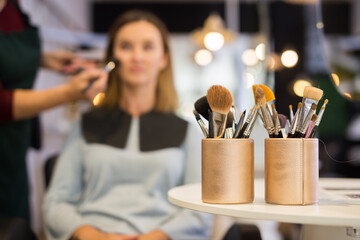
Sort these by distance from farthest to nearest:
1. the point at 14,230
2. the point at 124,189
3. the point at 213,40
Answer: the point at 213,40, the point at 124,189, the point at 14,230

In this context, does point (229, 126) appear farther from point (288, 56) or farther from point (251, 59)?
point (251, 59)

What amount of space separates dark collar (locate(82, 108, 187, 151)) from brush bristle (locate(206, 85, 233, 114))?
63 centimetres

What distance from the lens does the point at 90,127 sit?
60.9 inches

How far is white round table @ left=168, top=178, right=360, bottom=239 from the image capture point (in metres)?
0.70

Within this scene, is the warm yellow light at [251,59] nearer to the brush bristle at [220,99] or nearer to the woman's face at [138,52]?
the woman's face at [138,52]

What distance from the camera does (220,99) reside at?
2.80 ft

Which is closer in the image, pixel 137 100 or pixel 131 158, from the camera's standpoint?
pixel 131 158

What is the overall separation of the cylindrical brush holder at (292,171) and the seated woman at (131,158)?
564 mm

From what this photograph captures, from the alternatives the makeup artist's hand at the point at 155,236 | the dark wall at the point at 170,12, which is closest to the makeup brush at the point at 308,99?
the makeup artist's hand at the point at 155,236

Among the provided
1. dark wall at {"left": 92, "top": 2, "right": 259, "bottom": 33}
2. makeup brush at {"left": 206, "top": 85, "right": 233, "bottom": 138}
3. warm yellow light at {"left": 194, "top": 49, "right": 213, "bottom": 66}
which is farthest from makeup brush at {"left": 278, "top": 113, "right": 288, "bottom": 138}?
dark wall at {"left": 92, "top": 2, "right": 259, "bottom": 33}

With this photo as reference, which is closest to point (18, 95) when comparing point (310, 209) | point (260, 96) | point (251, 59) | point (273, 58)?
point (260, 96)

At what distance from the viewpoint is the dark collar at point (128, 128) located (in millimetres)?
1485

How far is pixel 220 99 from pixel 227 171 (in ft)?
0.42

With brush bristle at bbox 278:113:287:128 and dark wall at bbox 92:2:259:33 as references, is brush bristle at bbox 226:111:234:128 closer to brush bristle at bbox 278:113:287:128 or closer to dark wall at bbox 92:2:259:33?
brush bristle at bbox 278:113:287:128
